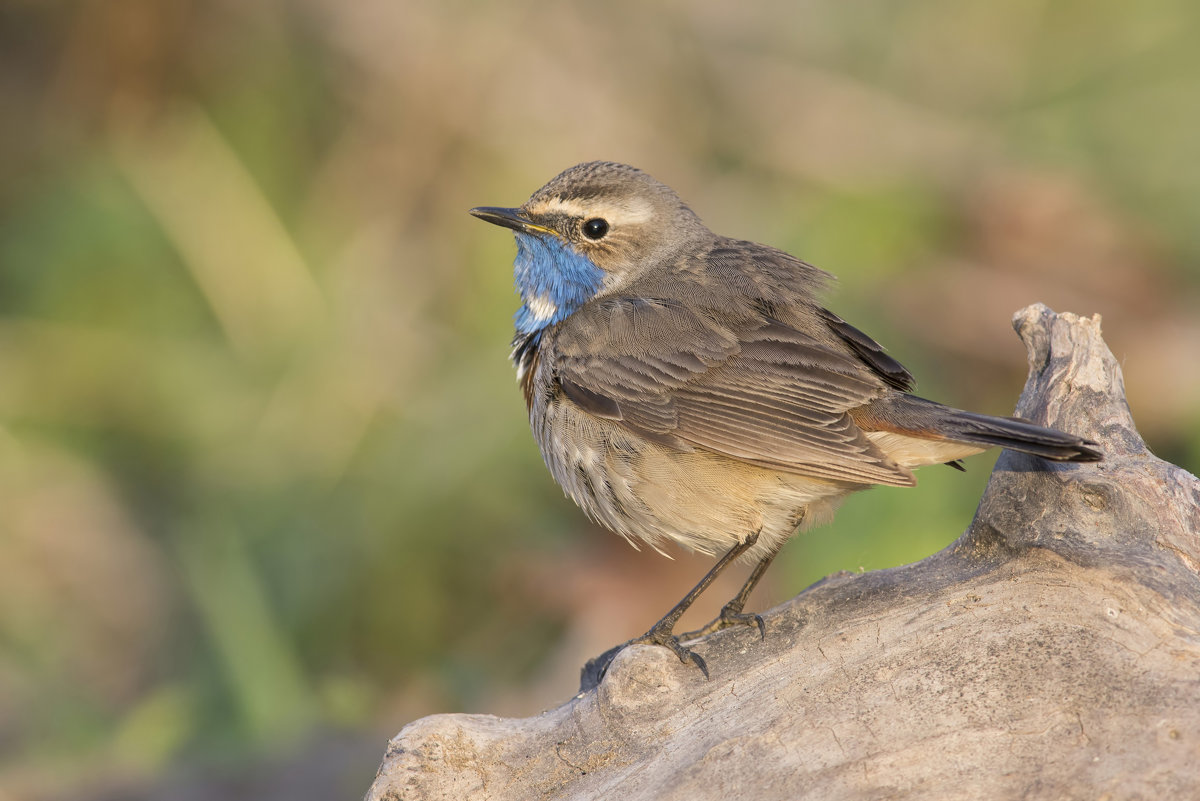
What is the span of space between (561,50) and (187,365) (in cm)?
411

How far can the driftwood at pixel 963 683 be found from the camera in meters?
3.20

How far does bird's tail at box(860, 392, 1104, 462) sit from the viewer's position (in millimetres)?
3480

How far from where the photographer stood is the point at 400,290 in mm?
9180

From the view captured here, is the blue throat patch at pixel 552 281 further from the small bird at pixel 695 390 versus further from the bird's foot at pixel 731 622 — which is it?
the bird's foot at pixel 731 622

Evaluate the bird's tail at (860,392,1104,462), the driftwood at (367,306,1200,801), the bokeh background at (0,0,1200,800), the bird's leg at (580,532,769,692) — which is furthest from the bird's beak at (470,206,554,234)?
the bokeh background at (0,0,1200,800)

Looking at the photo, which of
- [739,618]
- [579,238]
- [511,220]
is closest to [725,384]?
[739,618]

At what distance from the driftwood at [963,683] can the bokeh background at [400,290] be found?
2001 millimetres

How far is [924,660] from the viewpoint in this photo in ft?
11.6

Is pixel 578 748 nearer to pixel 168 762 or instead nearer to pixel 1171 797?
pixel 1171 797

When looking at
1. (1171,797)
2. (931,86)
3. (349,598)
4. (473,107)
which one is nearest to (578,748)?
(1171,797)

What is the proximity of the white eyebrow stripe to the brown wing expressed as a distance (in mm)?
469

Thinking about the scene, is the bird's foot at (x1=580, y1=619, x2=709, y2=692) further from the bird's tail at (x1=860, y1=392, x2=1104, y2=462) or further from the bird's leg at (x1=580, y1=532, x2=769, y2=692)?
the bird's tail at (x1=860, y1=392, x2=1104, y2=462)

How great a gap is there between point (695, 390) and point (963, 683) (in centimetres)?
161

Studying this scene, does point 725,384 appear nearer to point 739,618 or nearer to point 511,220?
point 739,618
